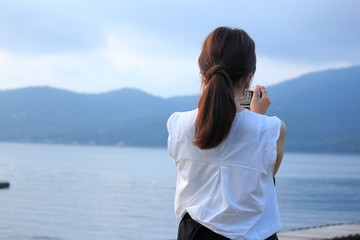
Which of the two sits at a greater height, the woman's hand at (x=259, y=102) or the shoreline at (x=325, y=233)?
the woman's hand at (x=259, y=102)

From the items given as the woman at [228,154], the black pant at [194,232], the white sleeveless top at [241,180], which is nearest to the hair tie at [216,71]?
the woman at [228,154]

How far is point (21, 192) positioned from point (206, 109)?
48.2m

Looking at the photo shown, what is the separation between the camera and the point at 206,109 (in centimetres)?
199

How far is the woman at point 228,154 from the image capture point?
6.47 feet

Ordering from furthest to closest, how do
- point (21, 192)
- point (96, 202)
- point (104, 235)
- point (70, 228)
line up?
point (21, 192)
point (96, 202)
point (70, 228)
point (104, 235)

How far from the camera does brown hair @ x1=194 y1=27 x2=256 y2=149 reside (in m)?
1.96


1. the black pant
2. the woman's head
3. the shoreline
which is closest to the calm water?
the shoreline

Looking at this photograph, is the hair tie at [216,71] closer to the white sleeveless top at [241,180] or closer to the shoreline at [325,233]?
the white sleeveless top at [241,180]

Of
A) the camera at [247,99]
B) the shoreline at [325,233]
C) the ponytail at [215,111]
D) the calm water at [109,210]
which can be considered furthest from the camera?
the calm water at [109,210]

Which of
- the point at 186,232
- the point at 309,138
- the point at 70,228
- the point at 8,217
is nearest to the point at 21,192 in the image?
the point at 8,217

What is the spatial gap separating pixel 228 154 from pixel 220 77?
24 cm

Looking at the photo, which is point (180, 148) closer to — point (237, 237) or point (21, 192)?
point (237, 237)

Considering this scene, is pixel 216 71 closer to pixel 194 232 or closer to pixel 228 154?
pixel 228 154

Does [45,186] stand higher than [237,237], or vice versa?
[237,237]
